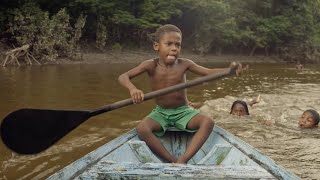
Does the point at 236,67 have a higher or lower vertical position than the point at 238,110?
higher

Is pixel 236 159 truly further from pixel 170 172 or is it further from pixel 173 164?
pixel 170 172

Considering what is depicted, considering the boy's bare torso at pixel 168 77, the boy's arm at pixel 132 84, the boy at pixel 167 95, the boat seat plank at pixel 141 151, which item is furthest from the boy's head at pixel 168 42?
Result: the boat seat plank at pixel 141 151

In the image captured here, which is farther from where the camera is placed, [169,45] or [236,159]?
[169,45]

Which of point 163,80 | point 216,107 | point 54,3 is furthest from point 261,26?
point 163,80

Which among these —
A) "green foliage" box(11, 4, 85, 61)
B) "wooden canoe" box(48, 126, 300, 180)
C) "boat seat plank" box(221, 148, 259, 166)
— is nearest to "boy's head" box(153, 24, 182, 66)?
"wooden canoe" box(48, 126, 300, 180)

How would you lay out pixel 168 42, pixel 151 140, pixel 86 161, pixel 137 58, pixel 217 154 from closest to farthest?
pixel 86 161 → pixel 217 154 → pixel 151 140 → pixel 168 42 → pixel 137 58

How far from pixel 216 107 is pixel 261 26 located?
22.5 meters

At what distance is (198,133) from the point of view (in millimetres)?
4312

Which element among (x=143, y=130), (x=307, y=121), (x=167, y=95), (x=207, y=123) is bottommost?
(x=307, y=121)

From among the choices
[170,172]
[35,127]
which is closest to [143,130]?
[35,127]

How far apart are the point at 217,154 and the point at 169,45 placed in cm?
127

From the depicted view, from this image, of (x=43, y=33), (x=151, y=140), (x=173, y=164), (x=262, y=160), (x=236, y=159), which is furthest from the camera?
(x=43, y=33)

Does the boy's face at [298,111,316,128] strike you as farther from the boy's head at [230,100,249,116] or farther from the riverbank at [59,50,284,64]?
the riverbank at [59,50,284,64]

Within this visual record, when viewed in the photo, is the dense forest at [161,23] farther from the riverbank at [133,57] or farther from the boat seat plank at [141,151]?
the boat seat plank at [141,151]
